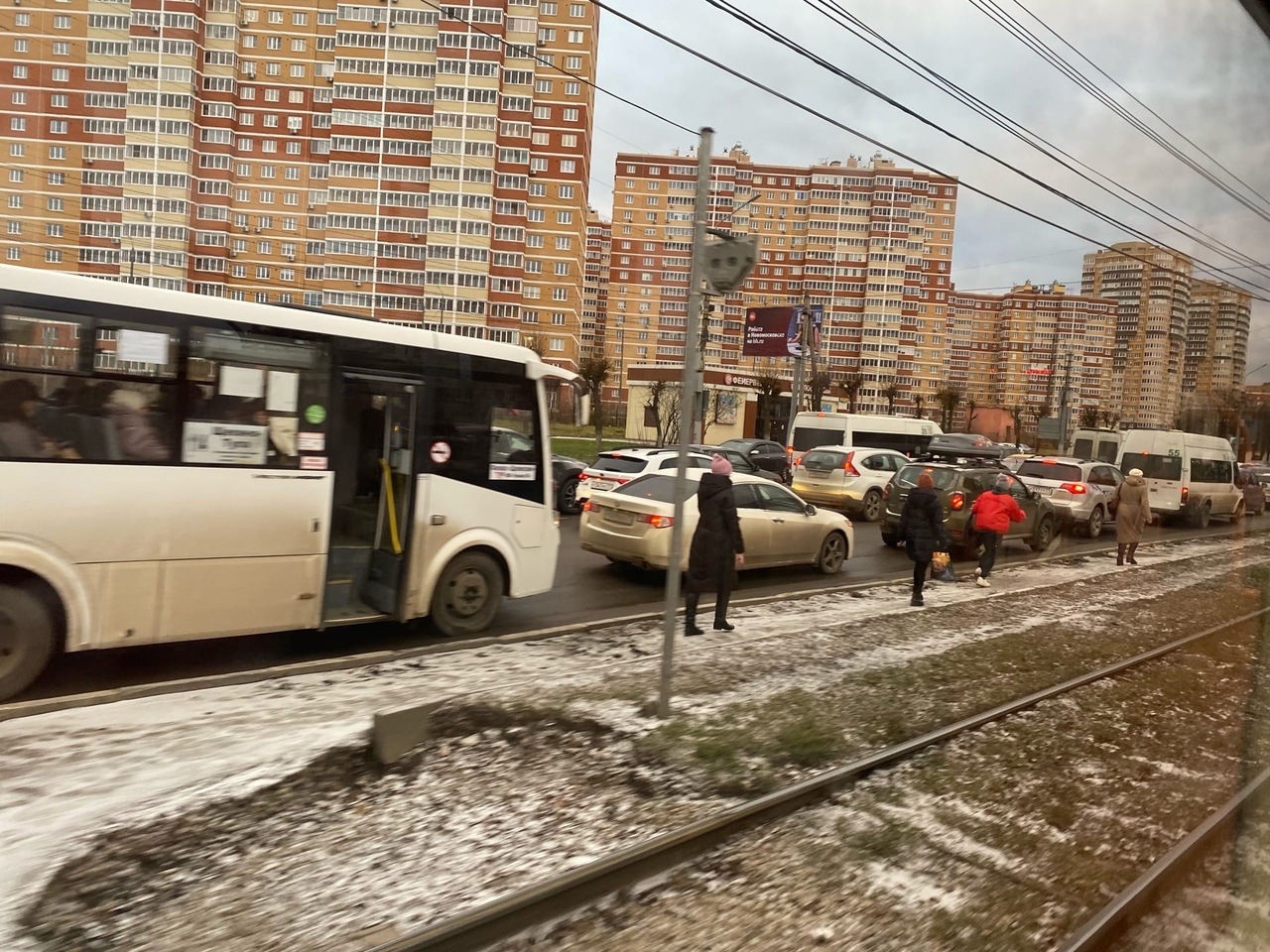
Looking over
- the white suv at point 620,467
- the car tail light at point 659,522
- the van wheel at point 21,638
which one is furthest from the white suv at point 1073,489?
the van wheel at point 21,638

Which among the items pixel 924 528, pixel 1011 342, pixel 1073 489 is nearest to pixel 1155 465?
pixel 1073 489

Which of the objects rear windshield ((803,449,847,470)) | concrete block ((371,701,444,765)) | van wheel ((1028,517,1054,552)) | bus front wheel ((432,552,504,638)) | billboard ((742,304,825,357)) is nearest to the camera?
concrete block ((371,701,444,765))

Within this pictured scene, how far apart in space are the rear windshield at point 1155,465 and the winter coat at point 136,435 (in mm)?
24189

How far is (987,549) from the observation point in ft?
41.1

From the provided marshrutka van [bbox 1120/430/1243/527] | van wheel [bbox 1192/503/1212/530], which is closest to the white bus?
marshrutka van [bbox 1120/430/1243/527]

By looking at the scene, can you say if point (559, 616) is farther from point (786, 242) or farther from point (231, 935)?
point (786, 242)

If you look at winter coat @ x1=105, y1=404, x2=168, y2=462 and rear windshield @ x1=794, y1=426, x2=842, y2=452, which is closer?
winter coat @ x1=105, y1=404, x2=168, y2=462

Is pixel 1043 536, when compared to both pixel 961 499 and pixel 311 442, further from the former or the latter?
pixel 311 442

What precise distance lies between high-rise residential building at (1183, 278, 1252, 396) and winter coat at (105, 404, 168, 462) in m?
16.9

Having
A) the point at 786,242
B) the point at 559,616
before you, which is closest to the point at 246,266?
the point at 559,616

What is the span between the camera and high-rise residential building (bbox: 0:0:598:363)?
48.3 meters

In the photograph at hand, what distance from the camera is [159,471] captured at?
589 cm

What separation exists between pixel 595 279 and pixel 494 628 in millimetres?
143528

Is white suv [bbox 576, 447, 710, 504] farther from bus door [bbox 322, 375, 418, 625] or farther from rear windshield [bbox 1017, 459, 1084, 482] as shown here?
rear windshield [bbox 1017, 459, 1084, 482]
